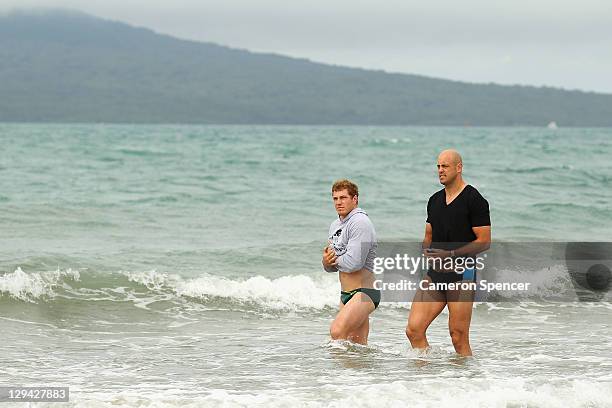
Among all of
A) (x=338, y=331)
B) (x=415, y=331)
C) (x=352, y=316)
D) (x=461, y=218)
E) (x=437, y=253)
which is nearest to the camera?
(x=461, y=218)

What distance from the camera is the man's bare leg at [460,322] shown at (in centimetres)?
857

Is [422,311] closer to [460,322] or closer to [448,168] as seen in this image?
[460,322]

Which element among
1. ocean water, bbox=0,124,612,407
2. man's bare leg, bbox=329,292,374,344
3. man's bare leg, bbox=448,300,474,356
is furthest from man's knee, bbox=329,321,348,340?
man's bare leg, bbox=448,300,474,356

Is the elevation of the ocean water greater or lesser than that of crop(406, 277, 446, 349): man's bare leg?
lesser

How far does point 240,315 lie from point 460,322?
16.0 ft

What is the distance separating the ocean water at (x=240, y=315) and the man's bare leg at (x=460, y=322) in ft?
0.66

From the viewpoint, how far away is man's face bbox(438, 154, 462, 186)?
8.24m

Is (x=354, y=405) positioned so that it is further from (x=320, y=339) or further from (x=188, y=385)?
(x=320, y=339)

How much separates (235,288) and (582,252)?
7.89 meters

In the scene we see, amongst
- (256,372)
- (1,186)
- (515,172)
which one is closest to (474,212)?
(256,372)

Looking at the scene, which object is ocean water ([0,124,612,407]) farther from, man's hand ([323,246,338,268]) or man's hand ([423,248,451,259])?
man's hand ([423,248,451,259])

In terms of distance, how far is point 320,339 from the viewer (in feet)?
36.0

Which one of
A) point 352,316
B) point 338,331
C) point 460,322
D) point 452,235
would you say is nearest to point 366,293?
point 352,316

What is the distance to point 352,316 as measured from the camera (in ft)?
29.7
